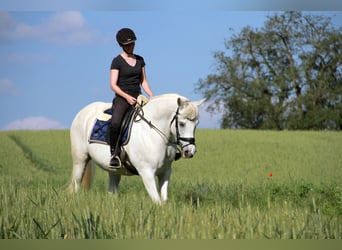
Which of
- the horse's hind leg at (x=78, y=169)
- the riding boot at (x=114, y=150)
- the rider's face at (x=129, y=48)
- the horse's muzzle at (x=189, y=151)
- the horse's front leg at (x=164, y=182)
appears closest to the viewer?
the horse's muzzle at (x=189, y=151)

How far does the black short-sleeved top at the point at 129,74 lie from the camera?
25.2 ft

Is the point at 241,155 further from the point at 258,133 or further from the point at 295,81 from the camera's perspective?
the point at 295,81

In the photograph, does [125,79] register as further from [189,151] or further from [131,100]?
[189,151]

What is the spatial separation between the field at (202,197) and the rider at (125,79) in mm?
1192

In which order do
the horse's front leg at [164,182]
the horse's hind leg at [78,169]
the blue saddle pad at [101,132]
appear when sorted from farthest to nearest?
the horse's hind leg at [78,169] → the blue saddle pad at [101,132] → the horse's front leg at [164,182]

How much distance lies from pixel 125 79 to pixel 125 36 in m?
0.61

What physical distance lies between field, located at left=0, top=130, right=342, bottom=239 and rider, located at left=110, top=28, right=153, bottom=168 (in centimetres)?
119

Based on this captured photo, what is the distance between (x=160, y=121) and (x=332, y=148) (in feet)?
51.0

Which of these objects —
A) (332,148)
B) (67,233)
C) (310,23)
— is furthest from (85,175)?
(310,23)

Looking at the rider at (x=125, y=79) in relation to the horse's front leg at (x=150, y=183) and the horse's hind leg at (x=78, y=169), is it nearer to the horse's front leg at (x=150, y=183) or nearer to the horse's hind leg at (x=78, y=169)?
the horse's front leg at (x=150, y=183)

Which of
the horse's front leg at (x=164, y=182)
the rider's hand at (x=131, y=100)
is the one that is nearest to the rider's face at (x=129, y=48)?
the rider's hand at (x=131, y=100)

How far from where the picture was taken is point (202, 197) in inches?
372

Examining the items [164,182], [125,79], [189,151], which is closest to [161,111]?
[125,79]

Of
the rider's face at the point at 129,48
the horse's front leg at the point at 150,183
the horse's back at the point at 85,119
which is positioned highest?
the rider's face at the point at 129,48
